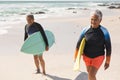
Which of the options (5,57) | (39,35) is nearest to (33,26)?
(39,35)

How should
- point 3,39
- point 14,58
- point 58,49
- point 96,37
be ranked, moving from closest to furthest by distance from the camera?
point 96,37 < point 14,58 < point 58,49 < point 3,39

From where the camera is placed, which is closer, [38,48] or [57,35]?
[38,48]

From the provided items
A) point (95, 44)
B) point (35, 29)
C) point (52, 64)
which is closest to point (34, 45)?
point (35, 29)

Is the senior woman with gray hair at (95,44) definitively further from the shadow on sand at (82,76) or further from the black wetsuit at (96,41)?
the shadow on sand at (82,76)

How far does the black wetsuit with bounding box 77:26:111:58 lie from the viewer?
17.1ft

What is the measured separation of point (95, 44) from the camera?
17.2 ft

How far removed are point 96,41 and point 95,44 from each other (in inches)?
2.1

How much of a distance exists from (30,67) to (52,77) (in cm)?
110

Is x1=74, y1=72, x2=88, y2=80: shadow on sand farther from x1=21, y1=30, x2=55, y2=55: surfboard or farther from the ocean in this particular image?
the ocean

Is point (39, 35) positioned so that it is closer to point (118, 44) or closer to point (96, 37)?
point (96, 37)

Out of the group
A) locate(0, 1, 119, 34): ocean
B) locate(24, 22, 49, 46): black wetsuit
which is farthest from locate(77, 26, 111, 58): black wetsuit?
locate(0, 1, 119, 34): ocean

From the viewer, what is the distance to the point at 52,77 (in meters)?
7.22

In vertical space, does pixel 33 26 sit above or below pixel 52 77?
above

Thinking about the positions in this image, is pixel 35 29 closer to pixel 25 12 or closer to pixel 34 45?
pixel 34 45
